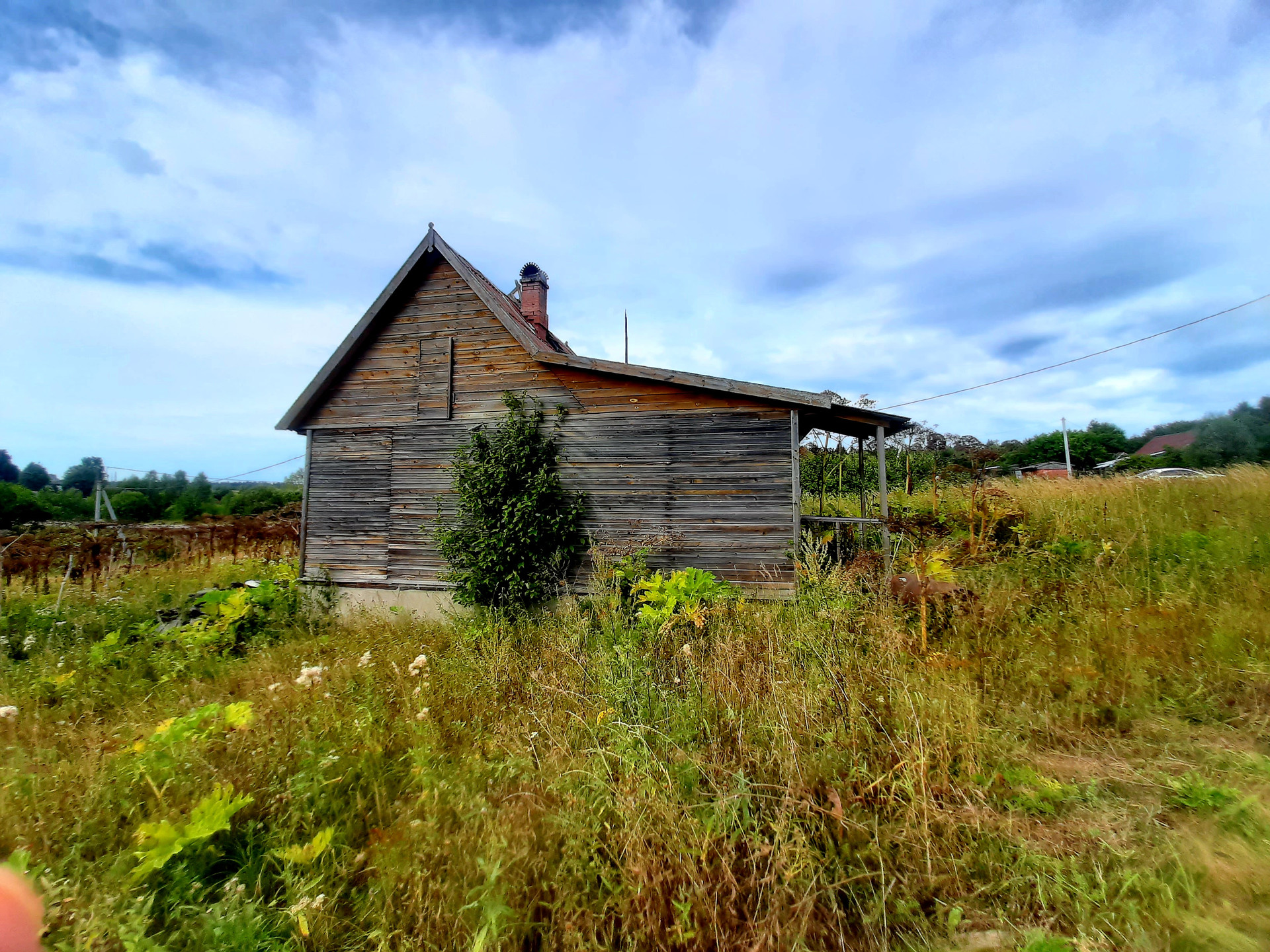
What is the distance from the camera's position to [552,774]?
3361 millimetres

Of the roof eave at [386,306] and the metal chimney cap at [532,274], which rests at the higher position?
the metal chimney cap at [532,274]

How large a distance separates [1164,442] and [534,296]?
44750 millimetres

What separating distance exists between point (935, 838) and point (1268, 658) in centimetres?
390

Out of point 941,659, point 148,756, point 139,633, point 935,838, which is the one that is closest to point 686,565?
point 941,659

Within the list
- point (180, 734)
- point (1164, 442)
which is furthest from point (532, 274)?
point (1164, 442)

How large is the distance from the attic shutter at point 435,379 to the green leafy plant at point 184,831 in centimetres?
715

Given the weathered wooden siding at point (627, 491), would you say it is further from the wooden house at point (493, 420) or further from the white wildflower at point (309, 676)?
the white wildflower at point (309, 676)

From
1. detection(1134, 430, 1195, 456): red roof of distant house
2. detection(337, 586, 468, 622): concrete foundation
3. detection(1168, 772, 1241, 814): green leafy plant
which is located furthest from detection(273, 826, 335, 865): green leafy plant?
detection(1134, 430, 1195, 456): red roof of distant house

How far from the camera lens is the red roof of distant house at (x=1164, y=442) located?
1232 inches

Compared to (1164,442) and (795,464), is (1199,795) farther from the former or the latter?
(1164,442)

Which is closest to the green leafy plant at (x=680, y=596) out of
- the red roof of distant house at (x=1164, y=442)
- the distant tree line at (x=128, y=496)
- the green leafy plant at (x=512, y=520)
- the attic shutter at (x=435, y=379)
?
the green leafy plant at (x=512, y=520)

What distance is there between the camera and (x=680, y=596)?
21.8 ft

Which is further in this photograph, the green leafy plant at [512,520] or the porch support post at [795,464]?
the green leafy plant at [512,520]

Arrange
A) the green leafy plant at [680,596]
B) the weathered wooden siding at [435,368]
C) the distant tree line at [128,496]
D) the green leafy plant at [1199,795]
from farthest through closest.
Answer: the distant tree line at [128,496]
the weathered wooden siding at [435,368]
the green leafy plant at [680,596]
the green leafy plant at [1199,795]
